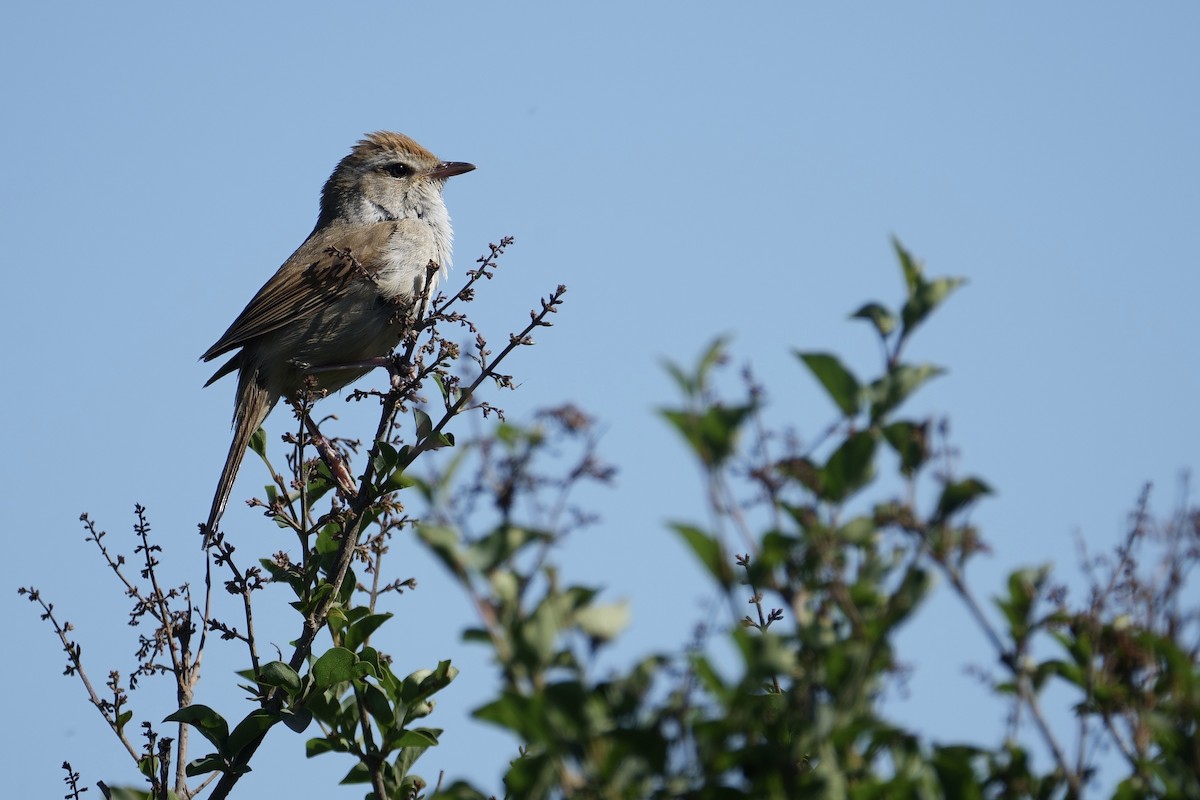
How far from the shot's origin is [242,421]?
7062 mm

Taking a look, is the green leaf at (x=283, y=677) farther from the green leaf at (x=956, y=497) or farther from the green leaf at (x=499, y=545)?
the green leaf at (x=956, y=497)

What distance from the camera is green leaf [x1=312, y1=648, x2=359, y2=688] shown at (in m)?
3.38

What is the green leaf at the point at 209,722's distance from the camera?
145 inches

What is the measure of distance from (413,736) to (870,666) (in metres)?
1.60

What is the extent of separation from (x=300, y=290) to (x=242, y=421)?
0.84 metres

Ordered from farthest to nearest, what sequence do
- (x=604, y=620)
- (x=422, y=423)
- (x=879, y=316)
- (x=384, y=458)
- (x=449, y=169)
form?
(x=449, y=169)
(x=422, y=423)
(x=384, y=458)
(x=879, y=316)
(x=604, y=620)

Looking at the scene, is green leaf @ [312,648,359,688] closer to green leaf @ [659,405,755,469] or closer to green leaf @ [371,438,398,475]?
green leaf @ [371,438,398,475]

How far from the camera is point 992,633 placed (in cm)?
181

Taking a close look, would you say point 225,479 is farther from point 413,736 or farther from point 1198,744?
point 1198,744

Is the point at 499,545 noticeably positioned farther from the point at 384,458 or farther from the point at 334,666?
the point at 384,458

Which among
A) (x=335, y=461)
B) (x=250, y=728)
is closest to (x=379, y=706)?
(x=250, y=728)

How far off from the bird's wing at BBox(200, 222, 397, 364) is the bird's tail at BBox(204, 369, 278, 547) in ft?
0.80

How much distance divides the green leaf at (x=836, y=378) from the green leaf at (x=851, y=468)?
0.17ft

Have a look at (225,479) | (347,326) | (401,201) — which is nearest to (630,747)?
(225,479)
